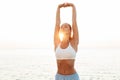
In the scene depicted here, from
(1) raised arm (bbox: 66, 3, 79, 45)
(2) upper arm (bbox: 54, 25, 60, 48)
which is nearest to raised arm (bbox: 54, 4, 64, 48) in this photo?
(2) upper arm (bbox: 54, 25, 60, 48)

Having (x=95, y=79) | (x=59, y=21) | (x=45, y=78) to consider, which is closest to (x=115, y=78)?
(x=95, y=79)

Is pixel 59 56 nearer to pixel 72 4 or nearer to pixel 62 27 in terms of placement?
pixel 62 27

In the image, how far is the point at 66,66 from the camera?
6320mm

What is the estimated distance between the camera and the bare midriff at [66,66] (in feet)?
20.7

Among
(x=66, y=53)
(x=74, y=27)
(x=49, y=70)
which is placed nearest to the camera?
(x=66, y=53)

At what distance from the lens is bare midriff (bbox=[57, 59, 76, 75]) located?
20.7ft

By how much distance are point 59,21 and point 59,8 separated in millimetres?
253

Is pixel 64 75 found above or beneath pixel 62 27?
beneath

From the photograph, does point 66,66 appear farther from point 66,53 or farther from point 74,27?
point 74,27

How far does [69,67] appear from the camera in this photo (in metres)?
6.34

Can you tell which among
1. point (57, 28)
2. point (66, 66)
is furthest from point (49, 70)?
point (66, 66)

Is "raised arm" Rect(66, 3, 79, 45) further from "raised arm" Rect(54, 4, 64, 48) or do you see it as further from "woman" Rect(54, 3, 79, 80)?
"raised arm" Rect(54, 4, 64, 48)

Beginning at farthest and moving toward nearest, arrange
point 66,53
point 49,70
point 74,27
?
1. point 49,70
2. point 74,27
3. point 66,53

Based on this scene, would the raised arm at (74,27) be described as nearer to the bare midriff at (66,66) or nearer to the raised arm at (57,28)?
the raised arm at (57,28)
